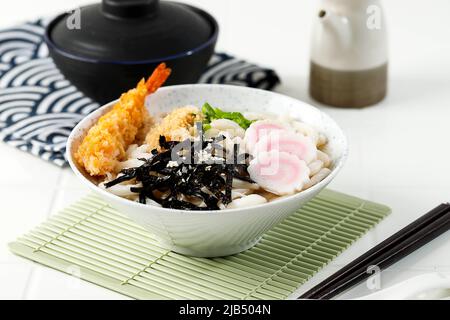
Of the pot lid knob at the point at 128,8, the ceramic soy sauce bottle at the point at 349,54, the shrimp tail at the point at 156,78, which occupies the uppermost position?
the pot lid knob at the point at 128,8

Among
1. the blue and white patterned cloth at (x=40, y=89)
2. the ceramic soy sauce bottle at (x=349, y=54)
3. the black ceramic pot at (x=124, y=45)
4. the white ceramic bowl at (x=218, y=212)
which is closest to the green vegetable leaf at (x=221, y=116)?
the white ceramic bowl at (x=218, y=212)

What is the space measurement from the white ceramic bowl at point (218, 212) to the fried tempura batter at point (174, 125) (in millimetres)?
194

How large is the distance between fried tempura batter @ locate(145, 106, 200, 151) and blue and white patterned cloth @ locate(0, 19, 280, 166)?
537 millimetres

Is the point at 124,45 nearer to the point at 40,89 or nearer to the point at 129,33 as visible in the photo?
the point at 129,33

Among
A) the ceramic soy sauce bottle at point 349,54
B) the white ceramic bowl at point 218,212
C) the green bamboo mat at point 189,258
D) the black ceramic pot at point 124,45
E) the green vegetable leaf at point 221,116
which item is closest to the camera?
the white ceramic bowl at point 218,212

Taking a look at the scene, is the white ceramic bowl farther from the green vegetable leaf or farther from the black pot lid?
the black pot lid

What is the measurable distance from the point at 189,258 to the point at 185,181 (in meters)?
0.26

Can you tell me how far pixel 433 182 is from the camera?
9.51ft

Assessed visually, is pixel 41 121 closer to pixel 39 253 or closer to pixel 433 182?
pixel 39 253

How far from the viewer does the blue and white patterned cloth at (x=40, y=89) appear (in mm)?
3141

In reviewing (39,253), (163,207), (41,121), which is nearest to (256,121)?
(163,207)

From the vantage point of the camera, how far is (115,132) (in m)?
2.54

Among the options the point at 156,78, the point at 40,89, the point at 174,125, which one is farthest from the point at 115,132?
the point at 40,89

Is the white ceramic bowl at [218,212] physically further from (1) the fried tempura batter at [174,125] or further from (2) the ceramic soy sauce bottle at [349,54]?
(2) the ceramic soy sauce bottle at [349,54]
